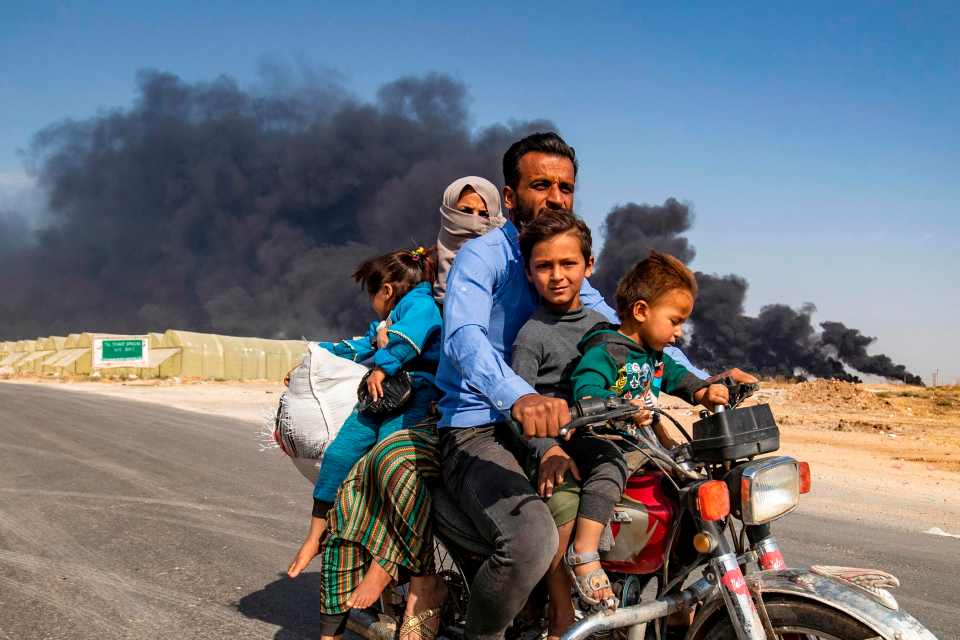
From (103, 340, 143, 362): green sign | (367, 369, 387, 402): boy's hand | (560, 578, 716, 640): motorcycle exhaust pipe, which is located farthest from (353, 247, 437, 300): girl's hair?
(103, 340, 143, 362): green sign

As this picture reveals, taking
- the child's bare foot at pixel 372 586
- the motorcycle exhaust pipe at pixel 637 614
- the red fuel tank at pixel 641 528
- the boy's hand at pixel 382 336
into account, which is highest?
the boy's hand at pixel 382 336

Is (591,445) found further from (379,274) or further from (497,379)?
(379,274)

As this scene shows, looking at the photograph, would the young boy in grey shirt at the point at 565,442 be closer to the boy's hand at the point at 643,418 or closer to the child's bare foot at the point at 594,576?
the child's bare foot at the point at 594,576

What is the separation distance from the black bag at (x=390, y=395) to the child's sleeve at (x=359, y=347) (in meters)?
0.52

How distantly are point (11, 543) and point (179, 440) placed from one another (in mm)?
6799

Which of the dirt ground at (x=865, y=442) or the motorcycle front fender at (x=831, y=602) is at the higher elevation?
the motorcycle front fender at (x=831, y=602)

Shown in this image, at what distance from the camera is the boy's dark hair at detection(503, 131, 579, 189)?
3.49 m

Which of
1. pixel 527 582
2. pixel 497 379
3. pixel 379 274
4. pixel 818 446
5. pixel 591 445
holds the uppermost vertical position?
pixel 379 274

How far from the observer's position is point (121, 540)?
630 centimetres

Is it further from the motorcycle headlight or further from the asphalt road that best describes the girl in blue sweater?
the motorcycle headlight

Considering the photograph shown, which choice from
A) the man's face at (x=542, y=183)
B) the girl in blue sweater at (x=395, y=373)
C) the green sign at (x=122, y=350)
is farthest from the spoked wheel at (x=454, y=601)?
the green sign at (x=122, y=350)

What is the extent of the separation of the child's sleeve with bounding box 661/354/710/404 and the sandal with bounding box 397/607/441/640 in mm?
1282

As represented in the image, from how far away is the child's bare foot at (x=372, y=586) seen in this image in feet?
11.1


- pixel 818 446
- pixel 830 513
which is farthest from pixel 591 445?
pixel 818 446
